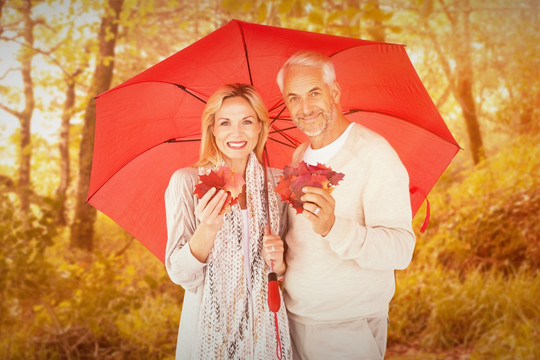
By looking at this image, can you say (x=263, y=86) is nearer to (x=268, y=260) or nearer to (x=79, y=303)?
(x=268, y=260)

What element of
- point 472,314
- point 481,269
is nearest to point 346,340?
point 472,314

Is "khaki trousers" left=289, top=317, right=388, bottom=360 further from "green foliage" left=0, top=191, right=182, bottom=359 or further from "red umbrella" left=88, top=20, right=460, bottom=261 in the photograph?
"green foliage" left=0, top=191, right=182, bottom=359

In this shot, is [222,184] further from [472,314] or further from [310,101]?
[472,314]

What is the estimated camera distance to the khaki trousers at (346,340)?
89.7 inches

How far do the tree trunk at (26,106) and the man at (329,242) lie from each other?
5856 mm

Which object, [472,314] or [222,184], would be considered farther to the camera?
[472,314]

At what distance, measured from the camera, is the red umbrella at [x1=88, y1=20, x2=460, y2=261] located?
2.41m

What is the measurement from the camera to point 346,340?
2.28m

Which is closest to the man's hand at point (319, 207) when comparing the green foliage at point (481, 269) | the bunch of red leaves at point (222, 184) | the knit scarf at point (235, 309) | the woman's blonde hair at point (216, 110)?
the bunch of red leaves at point (222, 184)

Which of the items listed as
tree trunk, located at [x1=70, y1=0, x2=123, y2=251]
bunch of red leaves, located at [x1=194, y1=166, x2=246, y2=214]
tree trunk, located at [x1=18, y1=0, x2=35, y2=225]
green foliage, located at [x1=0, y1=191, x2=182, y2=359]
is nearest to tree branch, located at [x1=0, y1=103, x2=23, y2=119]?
tree trunk, located at [x1=18, y1=0, x2=35, y2=225]

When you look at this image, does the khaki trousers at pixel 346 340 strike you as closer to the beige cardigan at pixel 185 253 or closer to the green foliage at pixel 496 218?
the beige cardigan at pixel 185 253

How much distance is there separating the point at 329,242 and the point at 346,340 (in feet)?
1.84

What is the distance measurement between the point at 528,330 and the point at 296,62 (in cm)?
451

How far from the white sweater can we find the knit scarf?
164mm
